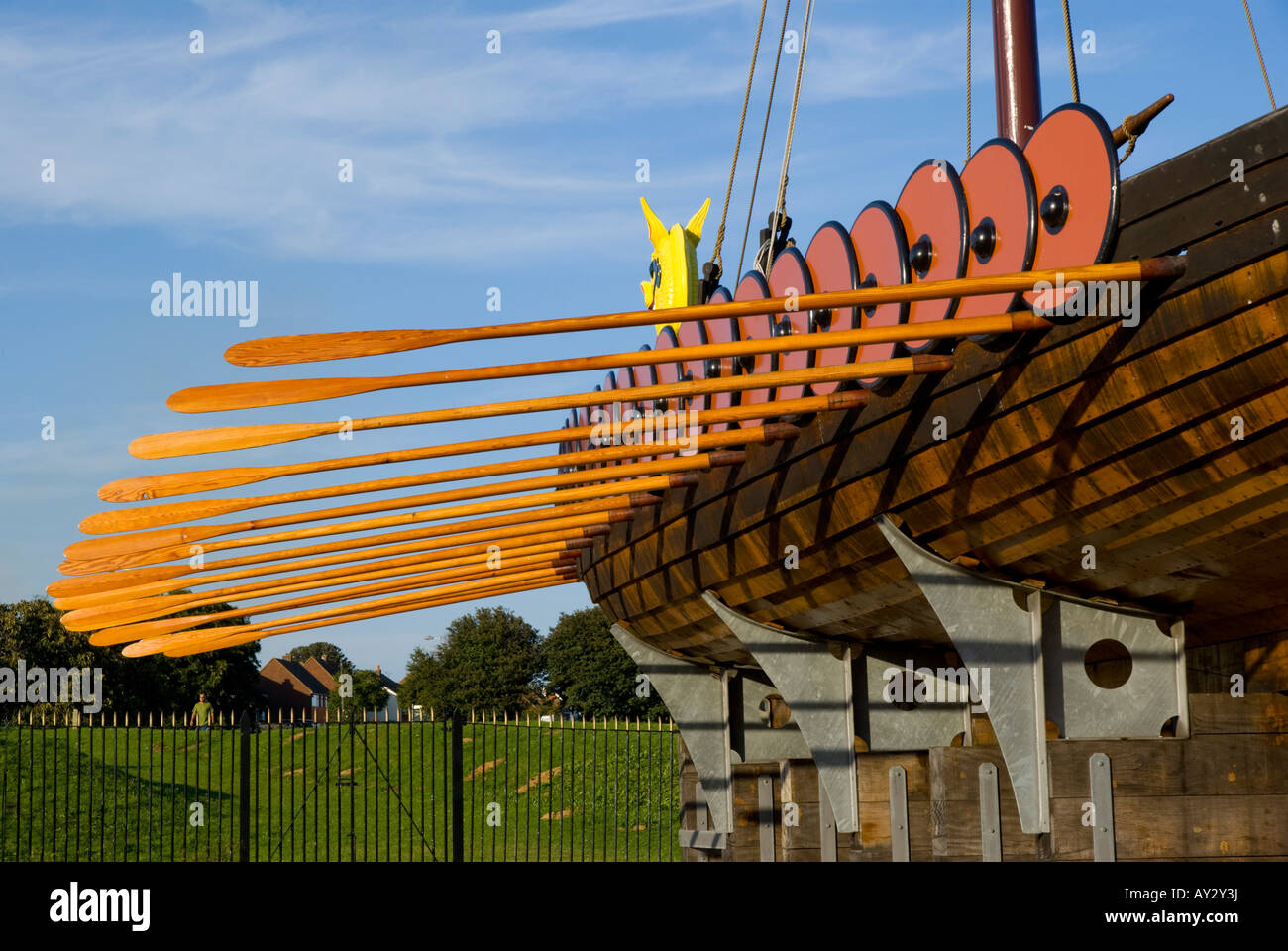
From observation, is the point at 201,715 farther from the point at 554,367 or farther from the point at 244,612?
the point at 554,367

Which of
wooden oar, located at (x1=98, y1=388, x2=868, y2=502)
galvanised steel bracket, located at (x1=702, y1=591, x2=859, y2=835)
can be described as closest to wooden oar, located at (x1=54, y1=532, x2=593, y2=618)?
galvanised steel bracket, located at (x1=702, y1=591, x2=859, y2=835)

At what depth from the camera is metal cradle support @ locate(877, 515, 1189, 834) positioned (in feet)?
22.0

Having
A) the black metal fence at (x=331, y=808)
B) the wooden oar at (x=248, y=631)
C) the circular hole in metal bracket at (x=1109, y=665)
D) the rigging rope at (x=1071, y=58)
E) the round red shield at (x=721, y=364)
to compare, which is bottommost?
the black metal fence at (x=331, y=808)

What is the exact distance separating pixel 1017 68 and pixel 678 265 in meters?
4.34

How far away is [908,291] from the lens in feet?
16.7

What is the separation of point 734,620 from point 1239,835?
4.11 m

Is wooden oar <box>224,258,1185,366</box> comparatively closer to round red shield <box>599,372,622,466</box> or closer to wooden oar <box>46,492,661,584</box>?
round red shield <box>599,372,622,466</box>

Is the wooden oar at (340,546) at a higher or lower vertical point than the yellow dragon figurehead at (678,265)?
lower

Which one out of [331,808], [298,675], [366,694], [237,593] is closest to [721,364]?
[237,593]

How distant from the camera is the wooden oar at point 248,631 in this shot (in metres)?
10.2

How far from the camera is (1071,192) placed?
5.41 metres

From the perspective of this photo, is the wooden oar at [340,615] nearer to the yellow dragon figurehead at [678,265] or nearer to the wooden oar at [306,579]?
the wooden oar at [306,579]

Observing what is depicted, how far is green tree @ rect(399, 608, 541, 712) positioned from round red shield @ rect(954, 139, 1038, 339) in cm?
4787

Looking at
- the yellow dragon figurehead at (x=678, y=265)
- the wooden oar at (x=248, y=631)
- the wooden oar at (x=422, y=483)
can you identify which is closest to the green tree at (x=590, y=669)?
the yellow dragon figurehead at (x=678, y=265)
